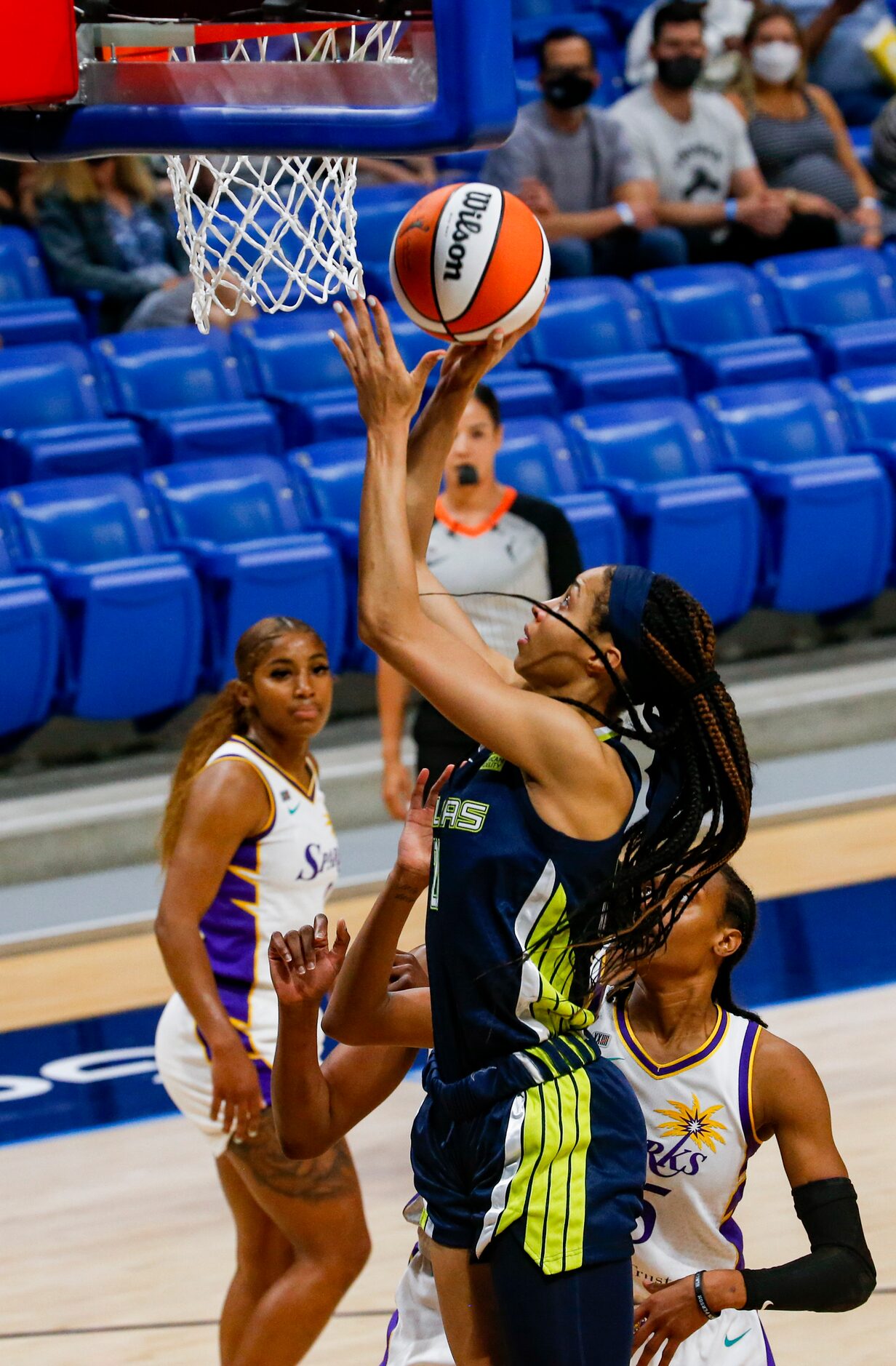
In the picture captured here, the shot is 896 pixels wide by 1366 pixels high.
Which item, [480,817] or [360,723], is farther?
[360,723]

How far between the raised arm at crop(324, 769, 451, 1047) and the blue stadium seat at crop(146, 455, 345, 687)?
393cm

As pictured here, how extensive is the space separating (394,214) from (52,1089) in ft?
14.8

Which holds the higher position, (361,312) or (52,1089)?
(361,312)

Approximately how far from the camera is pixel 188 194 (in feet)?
9.96

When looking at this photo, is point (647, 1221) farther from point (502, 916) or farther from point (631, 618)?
point (631, 618)

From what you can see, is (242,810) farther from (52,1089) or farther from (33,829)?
(33,829)

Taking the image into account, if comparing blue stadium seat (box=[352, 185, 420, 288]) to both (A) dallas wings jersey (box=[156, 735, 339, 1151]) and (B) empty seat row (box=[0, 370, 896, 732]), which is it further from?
(A) dallas wings jersey (box=[156, 735, 339, 1151])

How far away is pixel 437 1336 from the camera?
2.50 meters

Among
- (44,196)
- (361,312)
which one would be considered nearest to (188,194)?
(361,312)

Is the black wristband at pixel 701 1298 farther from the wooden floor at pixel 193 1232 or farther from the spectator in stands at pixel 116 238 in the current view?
the spectator in stands at pixel 116 238

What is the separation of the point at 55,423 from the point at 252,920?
164 inches

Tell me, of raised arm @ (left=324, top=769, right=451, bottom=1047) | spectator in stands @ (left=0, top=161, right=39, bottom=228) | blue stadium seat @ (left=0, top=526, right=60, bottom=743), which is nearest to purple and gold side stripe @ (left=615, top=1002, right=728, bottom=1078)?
raised arm @ (left=324, top=769, right=451, bottom=1047)

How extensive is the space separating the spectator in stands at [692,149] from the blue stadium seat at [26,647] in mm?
3865

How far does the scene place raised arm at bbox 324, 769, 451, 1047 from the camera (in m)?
2.46
